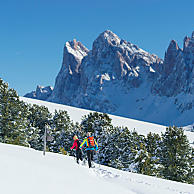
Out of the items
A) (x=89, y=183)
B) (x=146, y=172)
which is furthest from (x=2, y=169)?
(x=146, y=172)

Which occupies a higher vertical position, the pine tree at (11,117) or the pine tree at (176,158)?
the pine tree at (11,117)

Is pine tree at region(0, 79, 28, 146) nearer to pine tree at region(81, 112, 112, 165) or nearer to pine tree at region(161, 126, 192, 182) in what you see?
pine tree at region(81, 112, 112, 165)

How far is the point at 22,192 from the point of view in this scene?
8141 millimetres

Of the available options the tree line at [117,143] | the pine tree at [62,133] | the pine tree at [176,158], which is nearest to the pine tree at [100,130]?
the tree line at [117,143]

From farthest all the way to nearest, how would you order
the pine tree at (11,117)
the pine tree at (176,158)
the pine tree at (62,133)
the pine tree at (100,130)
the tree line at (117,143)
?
the pine tree at (62,133) → the pine tree at (100,130) → the pine tree at (11,117) → the pine tree at (176,158) → the tree line at (117,143)

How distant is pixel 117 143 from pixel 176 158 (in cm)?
707

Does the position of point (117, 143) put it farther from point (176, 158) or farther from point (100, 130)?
point (176, 158)

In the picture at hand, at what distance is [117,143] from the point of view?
35000mm

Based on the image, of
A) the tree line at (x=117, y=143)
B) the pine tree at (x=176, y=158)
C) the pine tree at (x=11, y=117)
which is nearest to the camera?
the tree line at (x=117, y=143)

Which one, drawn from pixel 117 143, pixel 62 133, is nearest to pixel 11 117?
pixel 62 133

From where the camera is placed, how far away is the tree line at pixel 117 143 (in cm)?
3117

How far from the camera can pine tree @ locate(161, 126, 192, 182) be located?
104ft

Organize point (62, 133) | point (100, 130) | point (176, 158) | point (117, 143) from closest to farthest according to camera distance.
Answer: point (176, 158) → point (117, 143) → point (100, 130) → point (62, 133)

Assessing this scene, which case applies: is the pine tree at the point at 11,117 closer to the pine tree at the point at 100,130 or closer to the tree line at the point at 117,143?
the tree line at the point at 117,143
